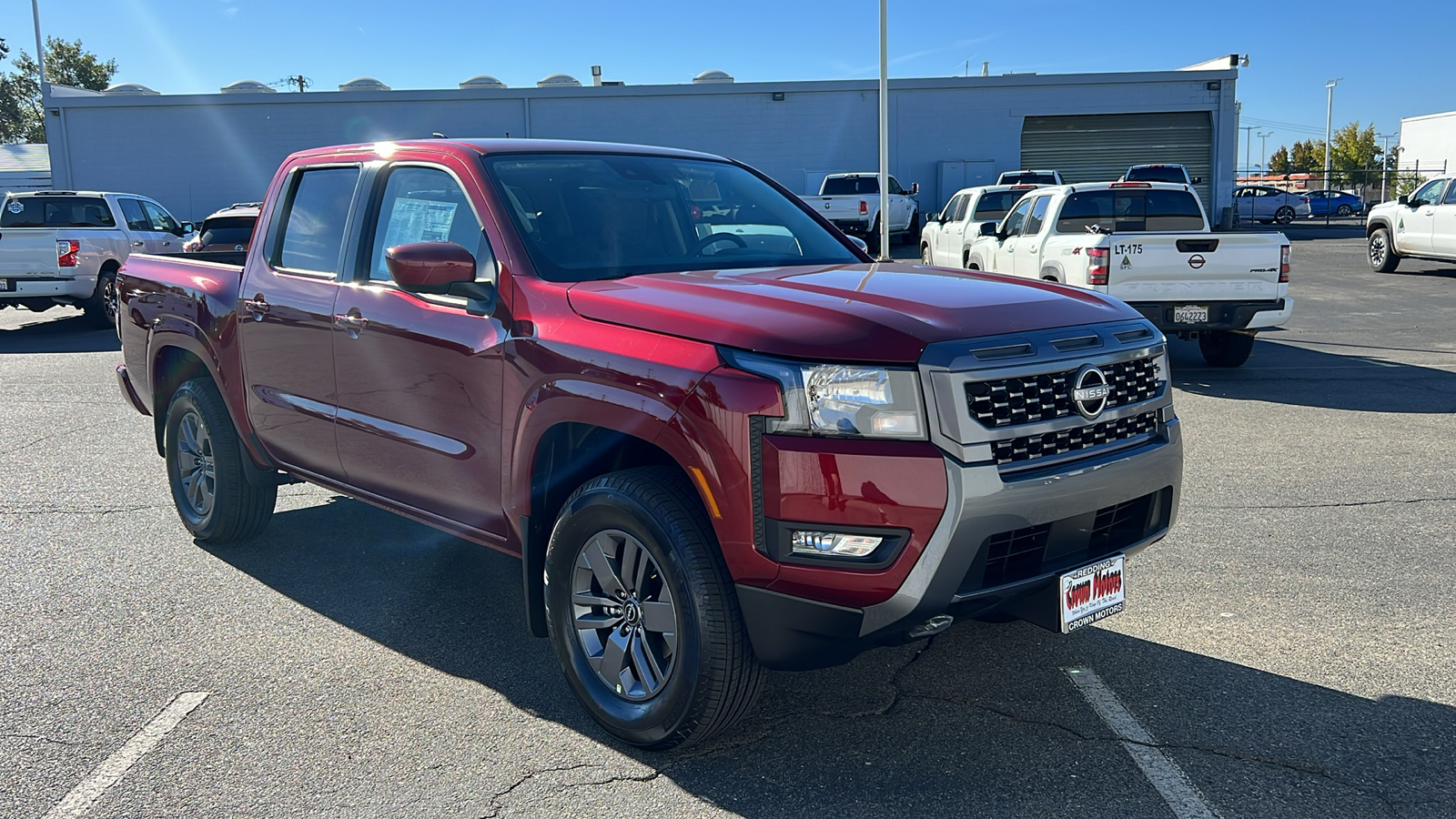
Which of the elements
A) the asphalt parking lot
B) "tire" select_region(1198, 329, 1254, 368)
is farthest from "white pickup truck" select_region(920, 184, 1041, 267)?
the asphalt parking lot

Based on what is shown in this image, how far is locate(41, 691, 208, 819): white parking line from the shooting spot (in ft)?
10.9

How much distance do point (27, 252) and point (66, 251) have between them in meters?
0.46

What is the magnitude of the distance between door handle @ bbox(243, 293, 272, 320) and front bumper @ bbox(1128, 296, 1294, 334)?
25.2 feet

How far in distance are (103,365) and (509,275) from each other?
1099 cm

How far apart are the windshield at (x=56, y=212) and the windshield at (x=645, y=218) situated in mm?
14803

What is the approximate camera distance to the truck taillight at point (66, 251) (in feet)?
52.1

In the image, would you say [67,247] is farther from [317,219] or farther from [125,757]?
[125,757]

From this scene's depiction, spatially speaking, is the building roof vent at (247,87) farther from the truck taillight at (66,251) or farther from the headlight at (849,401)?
the headlight at (849,401)

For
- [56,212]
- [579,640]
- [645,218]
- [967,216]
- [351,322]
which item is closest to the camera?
[579,640]

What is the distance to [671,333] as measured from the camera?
3389 millimetres

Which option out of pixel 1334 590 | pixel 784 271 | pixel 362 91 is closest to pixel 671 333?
pixel 784 271

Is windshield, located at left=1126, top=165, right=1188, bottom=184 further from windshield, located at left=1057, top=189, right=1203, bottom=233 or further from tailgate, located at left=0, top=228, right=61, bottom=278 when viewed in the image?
tailgate, located at left=0, top=228, right=61, bottom=278

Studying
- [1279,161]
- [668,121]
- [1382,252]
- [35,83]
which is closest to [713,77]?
[668,121]

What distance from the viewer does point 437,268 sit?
12.7 ft
